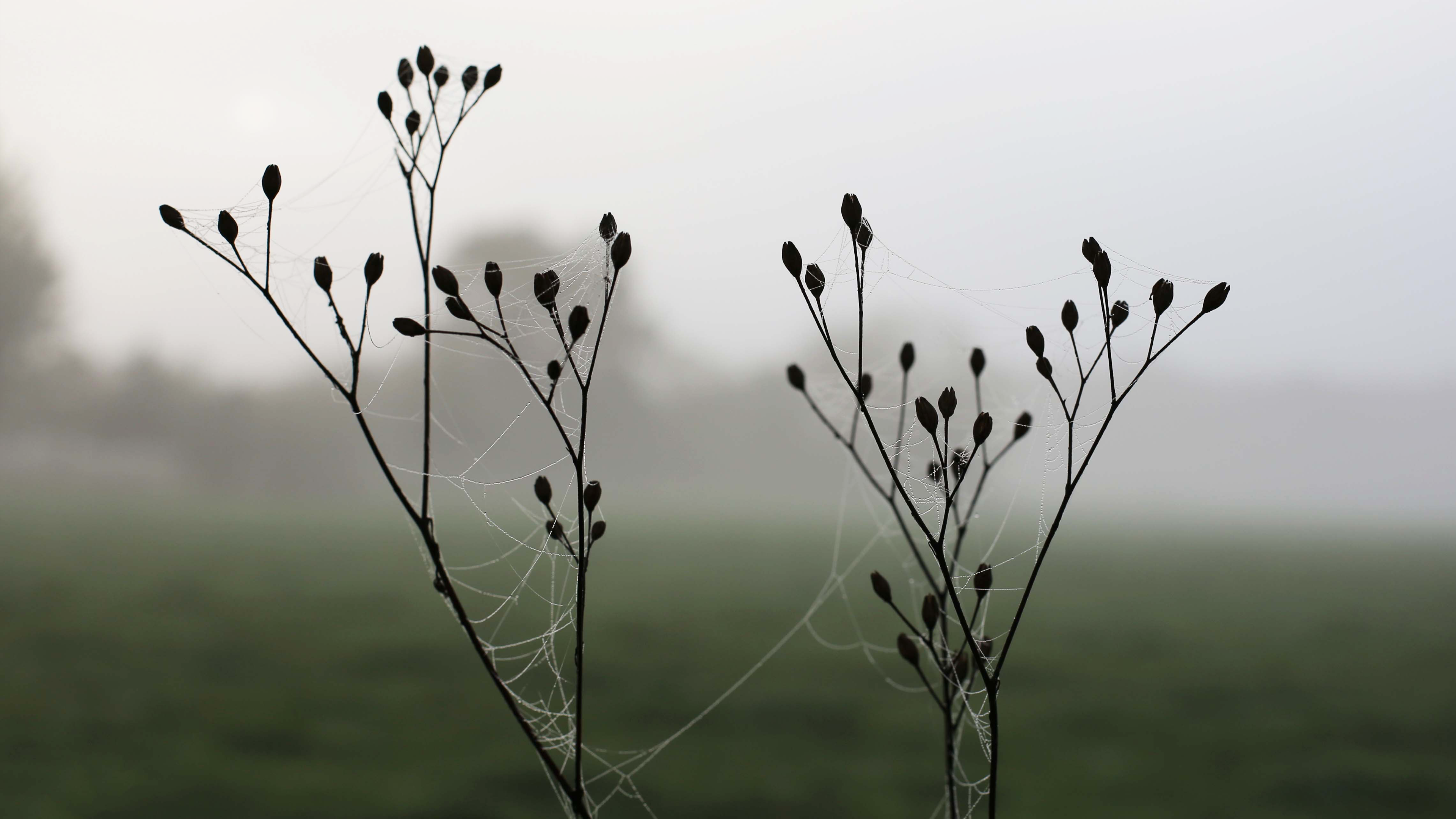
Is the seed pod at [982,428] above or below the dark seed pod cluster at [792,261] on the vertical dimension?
below

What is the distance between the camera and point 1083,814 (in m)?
4.04

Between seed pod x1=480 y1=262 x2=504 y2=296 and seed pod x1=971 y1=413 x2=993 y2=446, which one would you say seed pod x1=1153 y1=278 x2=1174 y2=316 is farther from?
seed pod x1=480 y1=262 x2=504 y2=296

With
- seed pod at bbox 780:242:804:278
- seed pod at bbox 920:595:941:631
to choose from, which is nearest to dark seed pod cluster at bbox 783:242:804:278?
seed pod at bbox 780:242:804:278

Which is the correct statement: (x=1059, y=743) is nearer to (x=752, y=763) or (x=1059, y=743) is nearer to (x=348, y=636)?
(x=752, y=763)

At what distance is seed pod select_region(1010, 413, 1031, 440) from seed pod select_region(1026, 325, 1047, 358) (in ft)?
1.06

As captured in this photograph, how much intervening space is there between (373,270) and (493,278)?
18 cm

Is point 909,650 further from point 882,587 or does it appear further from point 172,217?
point 172,217

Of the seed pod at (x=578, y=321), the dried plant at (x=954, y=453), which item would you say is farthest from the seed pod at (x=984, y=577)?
the seed pod at (x=578, y=321)

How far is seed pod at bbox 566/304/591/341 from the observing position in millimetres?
1001

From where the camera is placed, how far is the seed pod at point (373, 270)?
3.47 ft

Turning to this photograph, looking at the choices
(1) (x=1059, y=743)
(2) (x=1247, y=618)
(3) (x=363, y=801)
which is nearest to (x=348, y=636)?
(3) (x=363, y=801)

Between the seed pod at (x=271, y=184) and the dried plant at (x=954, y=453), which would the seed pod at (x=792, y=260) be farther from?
the seed pod at (x=271, y=184)

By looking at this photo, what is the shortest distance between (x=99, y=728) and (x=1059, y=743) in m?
6.18

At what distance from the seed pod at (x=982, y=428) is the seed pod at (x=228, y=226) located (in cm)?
97
